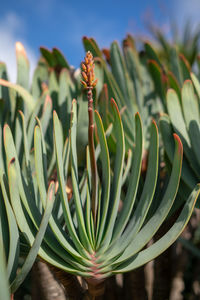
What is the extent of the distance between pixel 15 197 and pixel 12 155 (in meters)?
0.08

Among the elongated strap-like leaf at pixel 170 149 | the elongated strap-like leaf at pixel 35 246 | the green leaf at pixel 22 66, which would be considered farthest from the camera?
the green leaf at pixel 22 66

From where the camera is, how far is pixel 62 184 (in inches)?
18.3

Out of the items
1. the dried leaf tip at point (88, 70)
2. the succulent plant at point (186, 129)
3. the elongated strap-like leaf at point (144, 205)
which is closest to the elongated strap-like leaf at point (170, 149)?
the succulent plant at point (186, 129)

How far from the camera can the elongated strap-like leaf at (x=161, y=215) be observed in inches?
17.9

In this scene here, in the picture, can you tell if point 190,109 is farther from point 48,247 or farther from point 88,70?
point 48,247

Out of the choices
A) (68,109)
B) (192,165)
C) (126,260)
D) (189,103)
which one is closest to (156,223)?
(126,260)

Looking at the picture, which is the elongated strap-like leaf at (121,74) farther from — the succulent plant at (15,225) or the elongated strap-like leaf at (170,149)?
the succulent plant at (15,225)

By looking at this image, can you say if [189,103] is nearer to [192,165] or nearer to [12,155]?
[192,165]

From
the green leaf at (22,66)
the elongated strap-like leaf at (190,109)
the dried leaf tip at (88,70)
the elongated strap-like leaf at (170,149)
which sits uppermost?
the green leaf at (22,66)

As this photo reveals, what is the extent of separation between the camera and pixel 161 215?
467 mm

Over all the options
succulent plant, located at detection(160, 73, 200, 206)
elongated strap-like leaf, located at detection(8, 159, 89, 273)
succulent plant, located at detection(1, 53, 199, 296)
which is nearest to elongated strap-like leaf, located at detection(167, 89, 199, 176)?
succulent plant, located at detection(160, 73, 200, 206)

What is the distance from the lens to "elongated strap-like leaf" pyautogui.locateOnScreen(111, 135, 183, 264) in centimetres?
45

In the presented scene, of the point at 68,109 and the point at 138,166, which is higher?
the point at 68,109

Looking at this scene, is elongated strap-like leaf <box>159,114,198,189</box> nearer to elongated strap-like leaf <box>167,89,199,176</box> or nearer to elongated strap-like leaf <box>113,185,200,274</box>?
elongated strap-like leaf <box>167,89,199,176</box>
